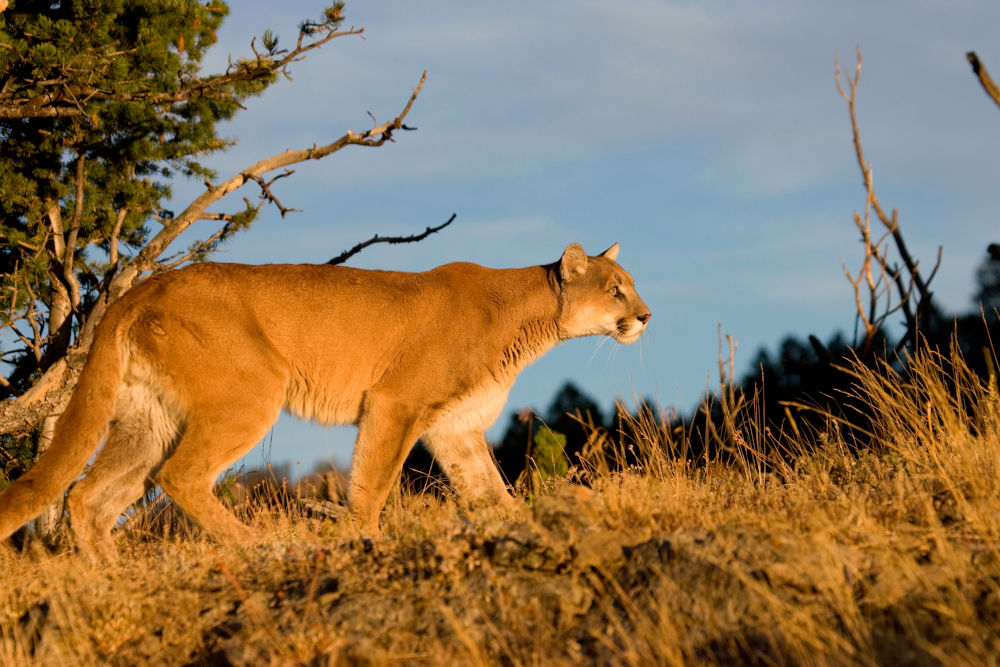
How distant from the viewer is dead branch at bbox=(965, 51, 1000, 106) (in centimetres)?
598

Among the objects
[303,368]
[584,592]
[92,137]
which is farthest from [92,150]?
[584,592]

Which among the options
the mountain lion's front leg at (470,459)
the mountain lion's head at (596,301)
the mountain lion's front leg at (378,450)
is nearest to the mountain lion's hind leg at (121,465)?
the mountain lion's front leg at (378,450)

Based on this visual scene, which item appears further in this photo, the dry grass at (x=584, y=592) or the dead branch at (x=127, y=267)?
the dead branch at (x=127, y=267)

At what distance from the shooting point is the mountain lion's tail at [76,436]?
6293 mm

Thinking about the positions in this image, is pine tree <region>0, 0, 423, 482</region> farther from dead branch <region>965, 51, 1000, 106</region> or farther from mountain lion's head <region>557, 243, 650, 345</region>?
dead branch <region>965, 51, 1000, 106</region>

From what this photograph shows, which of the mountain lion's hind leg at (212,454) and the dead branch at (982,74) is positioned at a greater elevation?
the dead branch at (982,74)

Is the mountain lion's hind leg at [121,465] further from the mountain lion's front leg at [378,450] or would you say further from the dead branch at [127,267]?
the dead branch at [127,267]

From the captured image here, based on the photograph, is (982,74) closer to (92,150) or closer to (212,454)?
(212,454)

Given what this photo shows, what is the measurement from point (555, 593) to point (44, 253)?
982 cm

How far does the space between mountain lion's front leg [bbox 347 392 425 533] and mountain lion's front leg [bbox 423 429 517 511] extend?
0.53m

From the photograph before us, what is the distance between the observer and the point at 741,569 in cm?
413

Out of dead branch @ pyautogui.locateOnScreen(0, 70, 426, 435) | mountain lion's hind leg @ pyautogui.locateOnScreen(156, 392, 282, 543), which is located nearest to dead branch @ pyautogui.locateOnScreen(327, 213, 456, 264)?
dead branch @ pyautogui.locateOnScreen(0, 70, 426, 435)

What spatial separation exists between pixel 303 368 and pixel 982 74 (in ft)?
17.7

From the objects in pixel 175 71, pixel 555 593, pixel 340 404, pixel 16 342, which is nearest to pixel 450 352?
pixel 340 404
